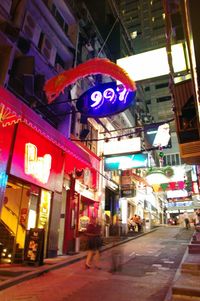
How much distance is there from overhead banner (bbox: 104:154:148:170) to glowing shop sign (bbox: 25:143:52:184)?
6905 millimetres

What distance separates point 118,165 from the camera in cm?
1873

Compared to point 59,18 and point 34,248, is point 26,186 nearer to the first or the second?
point 34,248

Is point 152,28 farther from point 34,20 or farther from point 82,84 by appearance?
point 34,20

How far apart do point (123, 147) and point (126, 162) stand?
48.9 inches

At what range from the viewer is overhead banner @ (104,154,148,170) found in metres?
17.3

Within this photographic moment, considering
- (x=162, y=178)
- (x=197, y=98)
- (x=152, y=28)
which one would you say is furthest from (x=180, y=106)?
(x=152, y=28)

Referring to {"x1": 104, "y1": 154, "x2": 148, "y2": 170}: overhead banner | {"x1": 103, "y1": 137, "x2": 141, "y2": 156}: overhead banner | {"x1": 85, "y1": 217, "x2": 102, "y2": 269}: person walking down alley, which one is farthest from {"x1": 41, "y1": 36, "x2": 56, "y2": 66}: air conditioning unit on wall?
{"x1": 85, "y1": 217, "x2": 102, "y2": 269}: person walking down alley

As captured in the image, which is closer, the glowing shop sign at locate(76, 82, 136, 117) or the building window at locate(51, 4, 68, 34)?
the glowing shop sign at locate(76, 82, 136, 117)

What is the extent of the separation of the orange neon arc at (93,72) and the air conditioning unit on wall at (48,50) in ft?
13.0

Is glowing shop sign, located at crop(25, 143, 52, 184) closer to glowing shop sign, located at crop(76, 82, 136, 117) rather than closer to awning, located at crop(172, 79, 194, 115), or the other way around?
glowing shop sign, located at crop(76, 82, 136, 117)

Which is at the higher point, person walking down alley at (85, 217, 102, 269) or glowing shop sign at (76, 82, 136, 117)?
glowing shop sign at (76, 82, 136, 117)

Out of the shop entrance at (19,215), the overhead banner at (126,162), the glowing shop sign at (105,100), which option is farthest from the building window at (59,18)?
the shop entrance at (19,215)

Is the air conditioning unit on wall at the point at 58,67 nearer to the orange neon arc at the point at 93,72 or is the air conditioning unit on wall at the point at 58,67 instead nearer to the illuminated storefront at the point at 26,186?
the orange neon arc at the point at 93,72

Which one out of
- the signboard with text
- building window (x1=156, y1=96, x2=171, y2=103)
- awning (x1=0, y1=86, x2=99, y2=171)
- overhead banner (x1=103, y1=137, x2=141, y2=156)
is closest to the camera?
awning (x1=0, y1=86, x2=99, y2=171)
